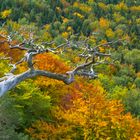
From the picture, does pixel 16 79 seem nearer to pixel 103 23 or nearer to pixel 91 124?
pixel 91 124

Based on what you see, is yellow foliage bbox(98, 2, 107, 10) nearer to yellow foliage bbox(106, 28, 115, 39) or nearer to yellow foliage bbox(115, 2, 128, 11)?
yellow foliage bbox(115, 2, 128, 11)

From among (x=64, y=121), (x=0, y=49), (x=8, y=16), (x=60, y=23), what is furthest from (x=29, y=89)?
(x=60, y=23)

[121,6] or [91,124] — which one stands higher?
[91,124]

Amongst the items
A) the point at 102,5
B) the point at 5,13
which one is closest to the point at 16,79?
the point at 5,13

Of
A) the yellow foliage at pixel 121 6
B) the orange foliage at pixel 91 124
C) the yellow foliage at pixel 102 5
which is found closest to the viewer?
the orange foliage at pixel 91 124

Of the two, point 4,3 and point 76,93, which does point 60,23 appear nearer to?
point 4,3

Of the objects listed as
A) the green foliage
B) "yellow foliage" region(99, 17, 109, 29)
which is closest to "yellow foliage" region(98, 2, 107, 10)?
"yellow foliage" region(99, 17, 109, 29)

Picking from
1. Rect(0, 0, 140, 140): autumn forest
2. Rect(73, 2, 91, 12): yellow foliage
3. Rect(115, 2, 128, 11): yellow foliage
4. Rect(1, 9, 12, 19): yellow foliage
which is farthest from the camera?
Rect(115, 2, 128, 11): yellow foliage

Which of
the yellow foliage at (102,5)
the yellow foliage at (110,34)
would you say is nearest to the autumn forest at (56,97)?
the yellow foliage at (110,34)

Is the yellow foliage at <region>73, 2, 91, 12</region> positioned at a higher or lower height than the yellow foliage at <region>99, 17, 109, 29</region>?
lower

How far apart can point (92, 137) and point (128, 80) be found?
7165 centimetres

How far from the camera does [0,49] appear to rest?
4309cm

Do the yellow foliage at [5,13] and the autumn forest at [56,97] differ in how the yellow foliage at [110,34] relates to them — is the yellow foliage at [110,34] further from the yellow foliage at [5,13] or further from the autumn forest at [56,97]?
the autumn forest at [56,97]

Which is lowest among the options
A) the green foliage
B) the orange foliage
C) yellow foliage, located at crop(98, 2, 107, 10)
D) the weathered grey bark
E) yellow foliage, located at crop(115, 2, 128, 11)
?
yellow foliage, located at crop(115, 2, 128, 11)
